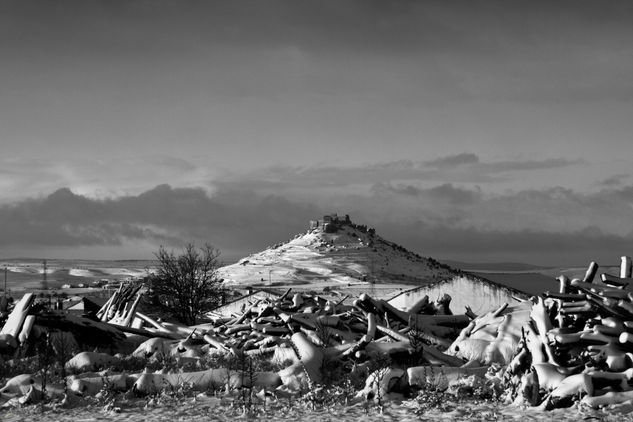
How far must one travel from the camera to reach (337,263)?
474 ft

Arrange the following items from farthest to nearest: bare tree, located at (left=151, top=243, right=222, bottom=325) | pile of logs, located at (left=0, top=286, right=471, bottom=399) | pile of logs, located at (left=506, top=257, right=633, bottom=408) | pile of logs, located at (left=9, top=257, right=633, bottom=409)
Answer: bare tree, located at (left=151, top=243, right=222, bottom=325)
pile of logs, located at (left=0, top=286, right=471, bottom=399)
pile of logs, located at (left=9, top=257, right=633, bottom=409)
pile of logs, located at (left=506, top=257, right=633, bottom=408)

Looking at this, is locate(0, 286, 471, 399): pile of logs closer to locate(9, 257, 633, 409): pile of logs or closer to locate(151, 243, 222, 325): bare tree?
locate(9, 257, 633, 409): pile of logs

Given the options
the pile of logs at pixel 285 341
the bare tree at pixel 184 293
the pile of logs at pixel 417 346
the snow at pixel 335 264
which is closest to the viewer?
the pile of logs at pixel 417 346

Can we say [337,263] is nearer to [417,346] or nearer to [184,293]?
[184,293]

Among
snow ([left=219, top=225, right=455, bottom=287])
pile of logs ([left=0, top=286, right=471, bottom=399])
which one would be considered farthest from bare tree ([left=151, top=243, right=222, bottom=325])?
snow ([left=219, top=225, right=455, bottom=287])

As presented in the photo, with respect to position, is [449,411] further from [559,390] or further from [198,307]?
[198,307]

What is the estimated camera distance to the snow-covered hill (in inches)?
4921

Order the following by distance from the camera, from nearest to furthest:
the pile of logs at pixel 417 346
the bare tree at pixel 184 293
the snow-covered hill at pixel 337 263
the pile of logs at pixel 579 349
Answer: the pile of logs at pixel 579 349, the pile of logs at pixel 417 346, the bare tree at pixel 184 293, the snow-covered hill at pixel 337 263

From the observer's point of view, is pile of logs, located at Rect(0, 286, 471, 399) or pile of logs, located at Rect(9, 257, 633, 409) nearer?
pile of logs, located at Rect(9, 257, 633, 409)

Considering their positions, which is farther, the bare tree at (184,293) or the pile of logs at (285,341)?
the bare tree at (184,293)

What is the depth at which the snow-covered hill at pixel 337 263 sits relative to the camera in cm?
12500

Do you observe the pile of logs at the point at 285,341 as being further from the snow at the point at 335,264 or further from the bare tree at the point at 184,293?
the snow at the point at 335,264

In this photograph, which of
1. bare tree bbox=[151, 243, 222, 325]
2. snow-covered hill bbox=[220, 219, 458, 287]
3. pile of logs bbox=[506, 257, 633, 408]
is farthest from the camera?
snow-covered hill bbox=[220, 219, 458, 287]

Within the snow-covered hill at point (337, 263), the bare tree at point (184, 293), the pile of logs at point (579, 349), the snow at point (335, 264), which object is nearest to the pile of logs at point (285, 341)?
the pile of logs at point (579, 349)
